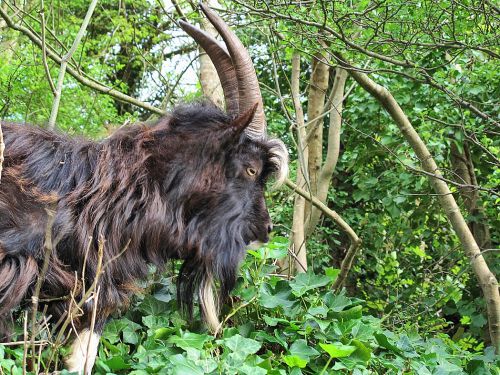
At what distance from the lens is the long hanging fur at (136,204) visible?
3.43m

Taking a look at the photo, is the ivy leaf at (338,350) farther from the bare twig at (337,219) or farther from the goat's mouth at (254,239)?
the bare twig at (337,219)

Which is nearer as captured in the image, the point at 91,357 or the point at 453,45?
the point at 91,357

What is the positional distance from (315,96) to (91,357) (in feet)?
14.8

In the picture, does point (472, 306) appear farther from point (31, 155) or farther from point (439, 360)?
point (31, 155)

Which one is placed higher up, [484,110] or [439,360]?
[484,110]

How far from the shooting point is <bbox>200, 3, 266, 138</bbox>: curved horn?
13.0 feet

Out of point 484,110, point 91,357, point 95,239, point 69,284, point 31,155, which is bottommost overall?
point 91,357

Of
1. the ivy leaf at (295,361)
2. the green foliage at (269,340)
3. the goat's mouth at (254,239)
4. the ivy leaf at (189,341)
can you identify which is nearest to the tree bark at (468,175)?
the green foliage at (269,340)

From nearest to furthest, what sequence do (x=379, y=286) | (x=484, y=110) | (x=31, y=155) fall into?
1. (x=31, y=155)
2. (x=484, y=110)
3. (x=379, y=286)

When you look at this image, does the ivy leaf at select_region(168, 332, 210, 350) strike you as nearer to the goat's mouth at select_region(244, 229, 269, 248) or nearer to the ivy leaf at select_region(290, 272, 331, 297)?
the ivy leaf at select_region(290, 272, 331, 297)

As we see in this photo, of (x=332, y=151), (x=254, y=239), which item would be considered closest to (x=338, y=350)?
(x=254, y=239)

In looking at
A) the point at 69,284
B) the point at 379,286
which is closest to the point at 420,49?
the point at 69,284

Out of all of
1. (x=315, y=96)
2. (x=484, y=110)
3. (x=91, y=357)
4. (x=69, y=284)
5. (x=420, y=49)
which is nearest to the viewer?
(x=91, y=357)

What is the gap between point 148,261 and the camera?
378 centimetres
